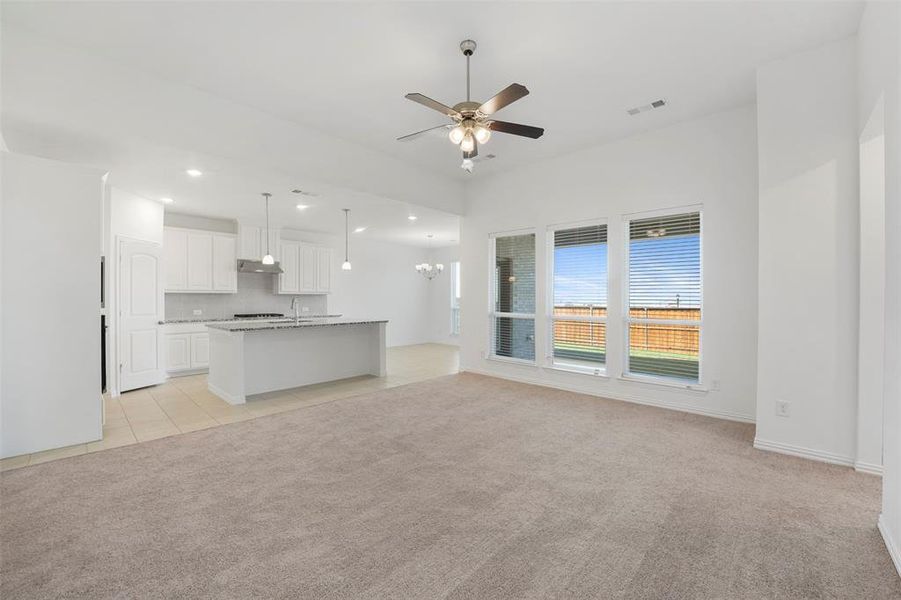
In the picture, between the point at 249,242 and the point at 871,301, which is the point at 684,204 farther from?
the point at 249,242

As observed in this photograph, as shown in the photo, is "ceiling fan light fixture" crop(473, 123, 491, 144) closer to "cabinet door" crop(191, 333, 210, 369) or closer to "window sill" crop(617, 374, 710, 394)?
"window sill" crop(617, 374, 710, 394)

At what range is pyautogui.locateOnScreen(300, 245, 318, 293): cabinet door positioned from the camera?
8555 mm

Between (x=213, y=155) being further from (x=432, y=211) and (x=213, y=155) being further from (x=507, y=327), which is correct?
(x=507, y=327)

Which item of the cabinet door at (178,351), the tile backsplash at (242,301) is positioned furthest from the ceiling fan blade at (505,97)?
the tile backsplash at (242,301)

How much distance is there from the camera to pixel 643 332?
4945 mm

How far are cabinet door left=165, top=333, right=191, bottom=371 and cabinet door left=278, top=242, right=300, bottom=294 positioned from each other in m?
2.02

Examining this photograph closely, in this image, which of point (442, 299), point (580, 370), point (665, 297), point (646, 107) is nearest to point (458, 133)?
point (646, 107)

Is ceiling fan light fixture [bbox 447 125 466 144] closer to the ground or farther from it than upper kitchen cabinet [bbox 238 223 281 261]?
farther from it

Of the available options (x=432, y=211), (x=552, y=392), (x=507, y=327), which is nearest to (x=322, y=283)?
(x=432, y=211)

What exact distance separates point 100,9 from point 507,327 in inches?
220

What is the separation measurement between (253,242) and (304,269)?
121 centimetres

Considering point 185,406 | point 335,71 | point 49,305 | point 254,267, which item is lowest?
point 185,406

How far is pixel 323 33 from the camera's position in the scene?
10.0 ft

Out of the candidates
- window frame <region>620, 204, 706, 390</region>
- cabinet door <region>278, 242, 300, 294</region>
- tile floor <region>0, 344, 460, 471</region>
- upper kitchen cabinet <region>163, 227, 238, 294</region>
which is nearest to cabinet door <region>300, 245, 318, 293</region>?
cabinet door <region>278, 242, 300, 294</region>
